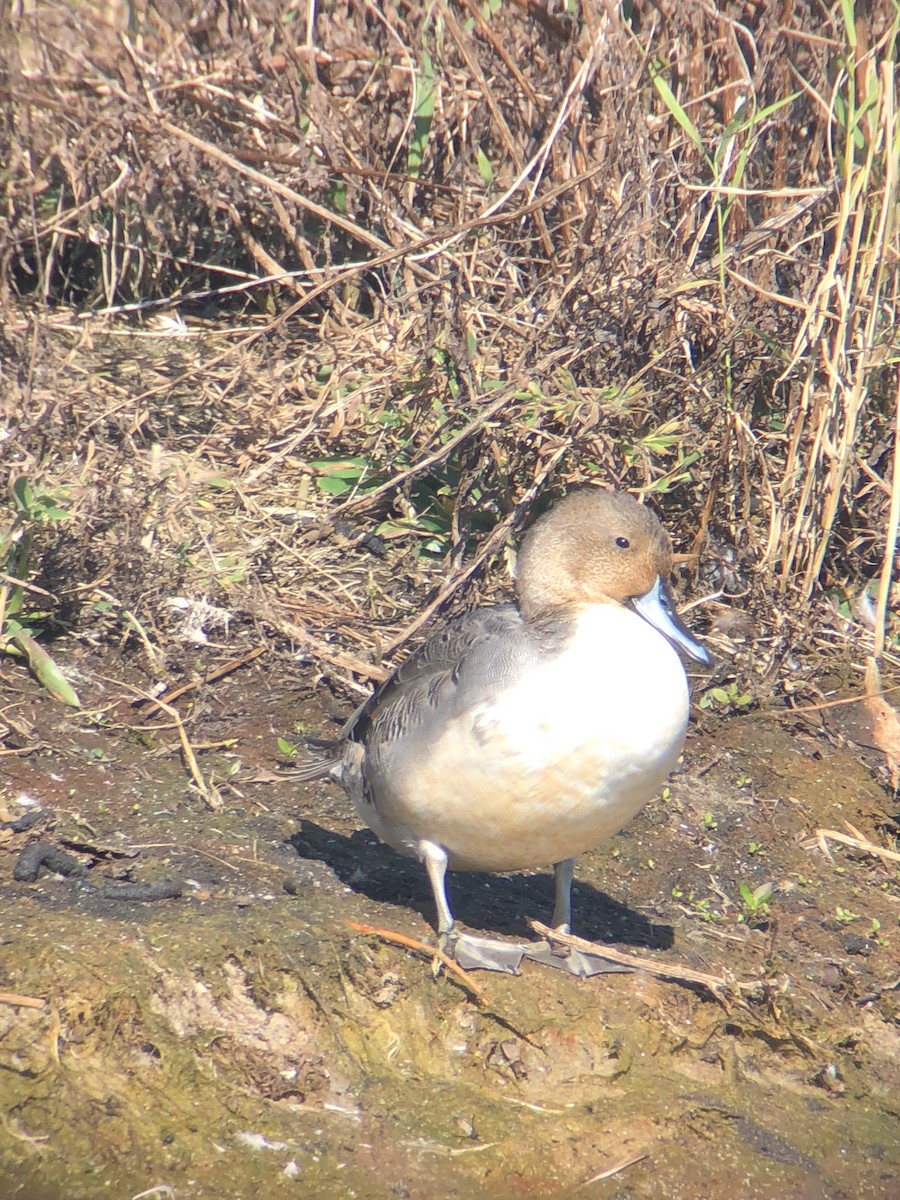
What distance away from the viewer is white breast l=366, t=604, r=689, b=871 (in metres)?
2.72

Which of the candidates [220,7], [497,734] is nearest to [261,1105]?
[497,734]

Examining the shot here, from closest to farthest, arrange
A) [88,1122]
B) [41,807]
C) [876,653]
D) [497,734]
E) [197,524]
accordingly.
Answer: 1. [88,1122]
2. [497,734]
3. [41,807]
4. [876,653]
5. [197,524]

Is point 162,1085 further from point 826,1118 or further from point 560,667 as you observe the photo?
point 826,1118

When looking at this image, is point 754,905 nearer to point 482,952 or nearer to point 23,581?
point 482,952

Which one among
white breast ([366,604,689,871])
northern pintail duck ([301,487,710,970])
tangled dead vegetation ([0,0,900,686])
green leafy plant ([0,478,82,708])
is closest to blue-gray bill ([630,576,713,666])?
northern pintail duck ([301,487,710,970])

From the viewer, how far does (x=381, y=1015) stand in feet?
9.35

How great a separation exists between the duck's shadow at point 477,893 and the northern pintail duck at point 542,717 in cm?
18

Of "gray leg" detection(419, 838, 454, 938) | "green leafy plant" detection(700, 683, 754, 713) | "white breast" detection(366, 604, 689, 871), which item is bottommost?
"green leafy plant" detection(700, 683, 754, 713)

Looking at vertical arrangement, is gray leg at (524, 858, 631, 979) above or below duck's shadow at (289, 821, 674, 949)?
above

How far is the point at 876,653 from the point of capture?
3.99 metres

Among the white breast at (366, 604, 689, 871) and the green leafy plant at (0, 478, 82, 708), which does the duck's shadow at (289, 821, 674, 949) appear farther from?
the green leafy plant at (0, 478, 82, 708)

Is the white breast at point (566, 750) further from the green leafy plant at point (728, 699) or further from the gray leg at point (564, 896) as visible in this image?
the green leafy plant at point (728, 699)

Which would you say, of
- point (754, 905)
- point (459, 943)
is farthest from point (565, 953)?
point (754, 905)

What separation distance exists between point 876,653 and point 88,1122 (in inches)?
103
